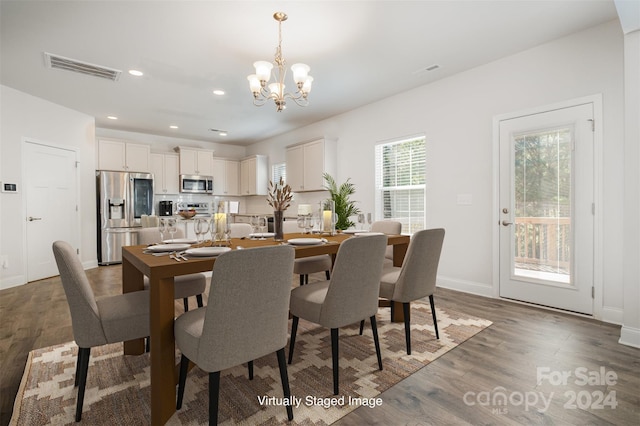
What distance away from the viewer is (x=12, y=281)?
13.6 ft

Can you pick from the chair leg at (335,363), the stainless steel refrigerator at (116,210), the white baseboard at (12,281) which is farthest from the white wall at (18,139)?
the chair leg at (335,363)

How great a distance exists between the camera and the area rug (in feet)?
5.02

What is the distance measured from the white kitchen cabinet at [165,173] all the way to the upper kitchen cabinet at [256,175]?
1544mm

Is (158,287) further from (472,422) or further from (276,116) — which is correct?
(276,116)

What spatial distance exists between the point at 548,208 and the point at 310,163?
3649 millimetres

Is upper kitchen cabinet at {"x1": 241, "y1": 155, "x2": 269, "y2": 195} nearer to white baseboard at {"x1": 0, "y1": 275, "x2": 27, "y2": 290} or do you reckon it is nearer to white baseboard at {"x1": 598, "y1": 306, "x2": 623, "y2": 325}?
white baseboard at {"x1": 0, "y1": 275, "x2": 27, "y2": 290}

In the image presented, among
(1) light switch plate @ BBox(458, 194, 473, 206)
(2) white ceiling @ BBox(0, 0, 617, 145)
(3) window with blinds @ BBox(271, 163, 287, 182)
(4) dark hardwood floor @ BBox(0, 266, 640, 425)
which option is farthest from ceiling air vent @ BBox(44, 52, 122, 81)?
(1) light switch plate @ BBox(458, 194, 473, 206)

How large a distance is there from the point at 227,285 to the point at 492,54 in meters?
3.68

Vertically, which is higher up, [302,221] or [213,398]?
[302,221]

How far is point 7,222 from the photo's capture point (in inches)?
162

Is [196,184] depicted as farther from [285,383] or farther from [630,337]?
[630,337]

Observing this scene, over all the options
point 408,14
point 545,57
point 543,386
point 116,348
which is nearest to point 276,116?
point 408,14

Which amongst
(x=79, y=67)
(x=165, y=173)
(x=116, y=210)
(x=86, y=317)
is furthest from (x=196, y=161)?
(x=86, y=317)

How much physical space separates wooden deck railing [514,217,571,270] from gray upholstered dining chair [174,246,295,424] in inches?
117
